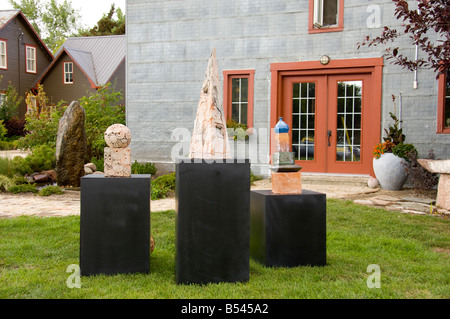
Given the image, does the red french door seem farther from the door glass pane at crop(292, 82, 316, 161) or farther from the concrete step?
the concrete step

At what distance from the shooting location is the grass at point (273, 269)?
340 cm

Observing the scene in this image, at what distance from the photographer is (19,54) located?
968 inches

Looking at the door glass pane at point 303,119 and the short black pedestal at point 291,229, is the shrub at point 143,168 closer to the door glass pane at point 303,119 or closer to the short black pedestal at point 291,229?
the door glass pane at point 303,119

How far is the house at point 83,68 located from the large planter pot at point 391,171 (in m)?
17.3

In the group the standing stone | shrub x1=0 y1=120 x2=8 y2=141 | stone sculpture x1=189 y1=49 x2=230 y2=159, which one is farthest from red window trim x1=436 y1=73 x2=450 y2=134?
shrub x1=0 y1=120 x2=8 y2=141

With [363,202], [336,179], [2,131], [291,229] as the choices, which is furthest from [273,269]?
[2,131]

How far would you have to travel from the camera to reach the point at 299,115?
33.9ft

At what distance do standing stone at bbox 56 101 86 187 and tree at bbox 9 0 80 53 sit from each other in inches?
1265

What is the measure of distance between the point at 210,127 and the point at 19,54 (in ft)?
80.0

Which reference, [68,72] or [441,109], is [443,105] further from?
[68,72]

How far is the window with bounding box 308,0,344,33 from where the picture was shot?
9711mm

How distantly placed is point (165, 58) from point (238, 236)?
841cm

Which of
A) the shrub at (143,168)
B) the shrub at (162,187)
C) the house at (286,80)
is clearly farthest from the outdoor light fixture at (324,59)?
the shrub at (143,168)

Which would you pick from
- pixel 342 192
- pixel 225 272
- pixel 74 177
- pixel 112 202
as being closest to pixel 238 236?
pixel 225 272
